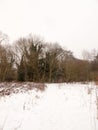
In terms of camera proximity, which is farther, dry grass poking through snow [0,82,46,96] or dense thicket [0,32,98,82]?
dense thicket [0,32,98,82]

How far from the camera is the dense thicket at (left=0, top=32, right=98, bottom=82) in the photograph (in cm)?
2819

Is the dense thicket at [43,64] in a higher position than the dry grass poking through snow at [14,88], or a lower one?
higher

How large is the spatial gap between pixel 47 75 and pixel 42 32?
360 inches

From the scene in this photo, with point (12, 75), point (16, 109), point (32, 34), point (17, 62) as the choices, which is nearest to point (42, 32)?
point (32, 34)

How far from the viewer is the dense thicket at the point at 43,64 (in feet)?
92.5

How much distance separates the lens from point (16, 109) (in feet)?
18.5

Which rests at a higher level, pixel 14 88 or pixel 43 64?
pixel 43 64

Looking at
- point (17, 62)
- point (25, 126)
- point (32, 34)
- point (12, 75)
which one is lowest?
point (25, 126)

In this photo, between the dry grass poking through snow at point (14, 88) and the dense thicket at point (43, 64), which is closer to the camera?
the dry grass poking through snow at point (14, 88)

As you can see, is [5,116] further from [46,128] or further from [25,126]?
[46,128]

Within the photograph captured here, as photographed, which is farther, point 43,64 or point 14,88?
point 43,64

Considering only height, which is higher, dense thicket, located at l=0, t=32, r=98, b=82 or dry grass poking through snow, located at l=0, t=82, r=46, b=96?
dense thicket, located at l=0, t=32, r=98, b=82

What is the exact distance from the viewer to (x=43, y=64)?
97.1 ft

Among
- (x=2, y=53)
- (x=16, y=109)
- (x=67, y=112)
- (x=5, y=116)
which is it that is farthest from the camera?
(x=2, y=53)
